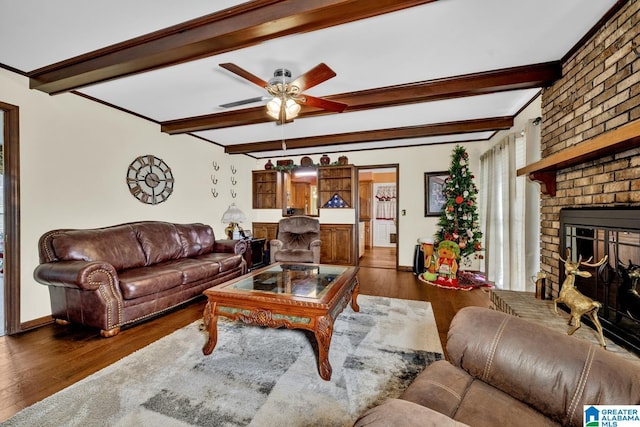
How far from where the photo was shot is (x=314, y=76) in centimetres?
217

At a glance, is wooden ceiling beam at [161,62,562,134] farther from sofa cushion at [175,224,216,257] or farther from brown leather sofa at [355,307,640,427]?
brown leather sofa at [355,307,640,427]

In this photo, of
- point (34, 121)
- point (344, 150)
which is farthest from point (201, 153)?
point (344, 150)

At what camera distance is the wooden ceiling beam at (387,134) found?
3945 millimetres

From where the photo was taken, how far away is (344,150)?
5.72 metres

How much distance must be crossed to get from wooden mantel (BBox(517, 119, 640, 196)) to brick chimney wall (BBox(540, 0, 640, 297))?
61 mm

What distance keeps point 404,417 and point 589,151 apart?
6.30ft

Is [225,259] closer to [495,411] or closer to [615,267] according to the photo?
[495,411]

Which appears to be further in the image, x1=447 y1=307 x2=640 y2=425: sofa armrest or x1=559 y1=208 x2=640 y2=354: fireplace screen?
x1=559 y1=208 x2=640 y2=354: fireplace screen

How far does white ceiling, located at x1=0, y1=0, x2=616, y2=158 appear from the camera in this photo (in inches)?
70.6

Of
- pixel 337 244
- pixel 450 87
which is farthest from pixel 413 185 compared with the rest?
pixel 450 87

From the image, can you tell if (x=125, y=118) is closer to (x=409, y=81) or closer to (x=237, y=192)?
(x=237, y=192)

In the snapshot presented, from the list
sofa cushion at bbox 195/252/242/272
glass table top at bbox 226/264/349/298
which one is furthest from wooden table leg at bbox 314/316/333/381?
sofa cushion at bbox 195/252/242/272

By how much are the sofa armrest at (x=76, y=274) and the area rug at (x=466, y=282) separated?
13.7 feet

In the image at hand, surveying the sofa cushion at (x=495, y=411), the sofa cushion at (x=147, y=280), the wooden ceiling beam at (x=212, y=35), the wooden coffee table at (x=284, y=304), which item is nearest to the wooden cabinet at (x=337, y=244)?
the wooden coffee table at (x=284, y=304)
